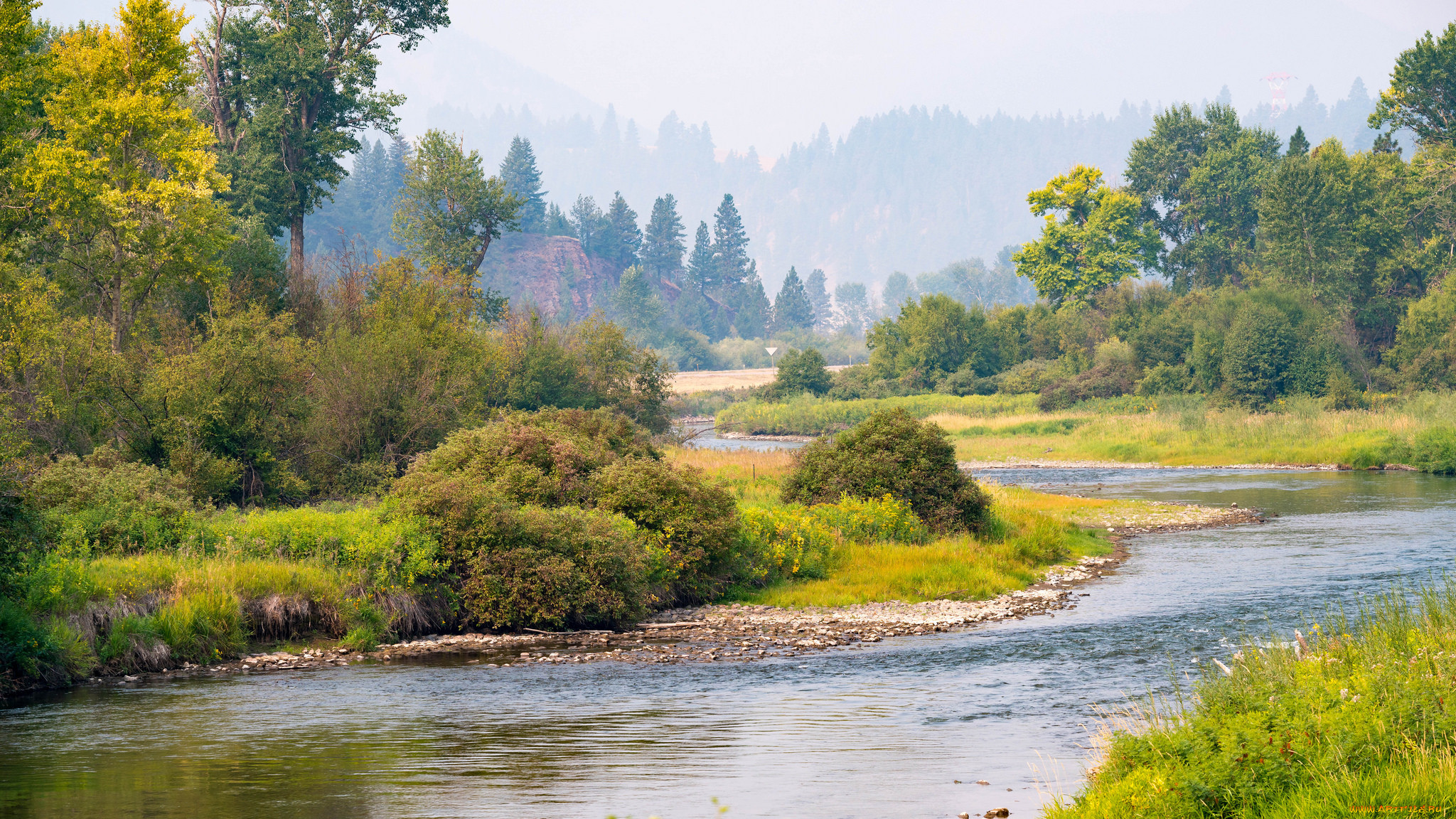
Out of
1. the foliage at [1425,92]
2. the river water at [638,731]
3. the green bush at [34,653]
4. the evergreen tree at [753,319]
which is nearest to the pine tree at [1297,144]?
the foliage at [1425,92]

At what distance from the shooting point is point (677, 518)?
27.3 metres

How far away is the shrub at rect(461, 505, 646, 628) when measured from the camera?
2414 cm

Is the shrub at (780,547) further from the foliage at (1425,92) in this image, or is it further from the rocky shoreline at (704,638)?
the foliage at (1425,92)

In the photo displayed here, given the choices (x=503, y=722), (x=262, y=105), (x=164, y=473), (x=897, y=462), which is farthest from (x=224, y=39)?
(x=503, y=722)

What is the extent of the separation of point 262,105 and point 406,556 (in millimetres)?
40934

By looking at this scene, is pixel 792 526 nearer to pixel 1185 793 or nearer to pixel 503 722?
pixel 503 722

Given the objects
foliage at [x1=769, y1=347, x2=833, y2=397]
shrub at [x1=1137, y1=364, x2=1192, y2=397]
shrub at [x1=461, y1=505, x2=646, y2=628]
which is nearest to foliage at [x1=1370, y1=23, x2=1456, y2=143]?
shrub at [x1=1137, y1=364, x2=1192, y2=397]

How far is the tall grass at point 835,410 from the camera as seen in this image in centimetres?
9269

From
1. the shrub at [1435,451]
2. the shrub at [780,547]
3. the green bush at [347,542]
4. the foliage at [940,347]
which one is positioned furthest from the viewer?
the foliage at [940,347]

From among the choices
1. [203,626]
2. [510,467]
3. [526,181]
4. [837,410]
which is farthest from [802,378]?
[526,181]

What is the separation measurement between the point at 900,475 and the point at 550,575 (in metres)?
12.7

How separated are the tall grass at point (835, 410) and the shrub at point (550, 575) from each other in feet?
214

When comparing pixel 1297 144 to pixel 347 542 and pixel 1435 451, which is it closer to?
pixel 1435 451

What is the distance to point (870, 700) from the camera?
713 inches
